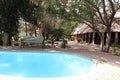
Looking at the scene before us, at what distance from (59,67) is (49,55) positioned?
3.33 metres

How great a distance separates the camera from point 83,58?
1420 cm

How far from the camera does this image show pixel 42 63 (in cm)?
1416

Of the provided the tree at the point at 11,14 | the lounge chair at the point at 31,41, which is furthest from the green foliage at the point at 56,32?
the lounge chair at the point at 31,41

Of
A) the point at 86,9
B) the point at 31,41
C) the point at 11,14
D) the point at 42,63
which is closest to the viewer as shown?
the point at 42,63

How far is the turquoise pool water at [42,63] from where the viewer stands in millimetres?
11617

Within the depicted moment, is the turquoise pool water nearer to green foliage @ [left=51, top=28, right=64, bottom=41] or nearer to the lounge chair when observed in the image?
the lounge chair

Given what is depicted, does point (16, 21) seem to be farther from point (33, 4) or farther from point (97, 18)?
point (97, 18)

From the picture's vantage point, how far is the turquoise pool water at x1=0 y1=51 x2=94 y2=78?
11617 mm

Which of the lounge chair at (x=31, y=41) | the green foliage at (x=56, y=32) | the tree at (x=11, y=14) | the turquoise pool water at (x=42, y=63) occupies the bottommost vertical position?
the turquoise pool water at (x=42, y=63)

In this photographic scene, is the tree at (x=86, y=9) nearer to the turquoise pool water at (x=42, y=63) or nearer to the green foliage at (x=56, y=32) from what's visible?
the turquoise pool water at (x=42, y=63)

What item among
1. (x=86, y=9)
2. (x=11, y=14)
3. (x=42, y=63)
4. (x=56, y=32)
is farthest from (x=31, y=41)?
(x=56, y=32)

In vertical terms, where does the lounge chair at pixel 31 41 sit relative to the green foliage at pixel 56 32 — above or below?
below

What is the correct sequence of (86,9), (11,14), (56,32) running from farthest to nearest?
(56,32) < (11,14) < (86,9)

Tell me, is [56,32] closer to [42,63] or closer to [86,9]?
[86,9]
